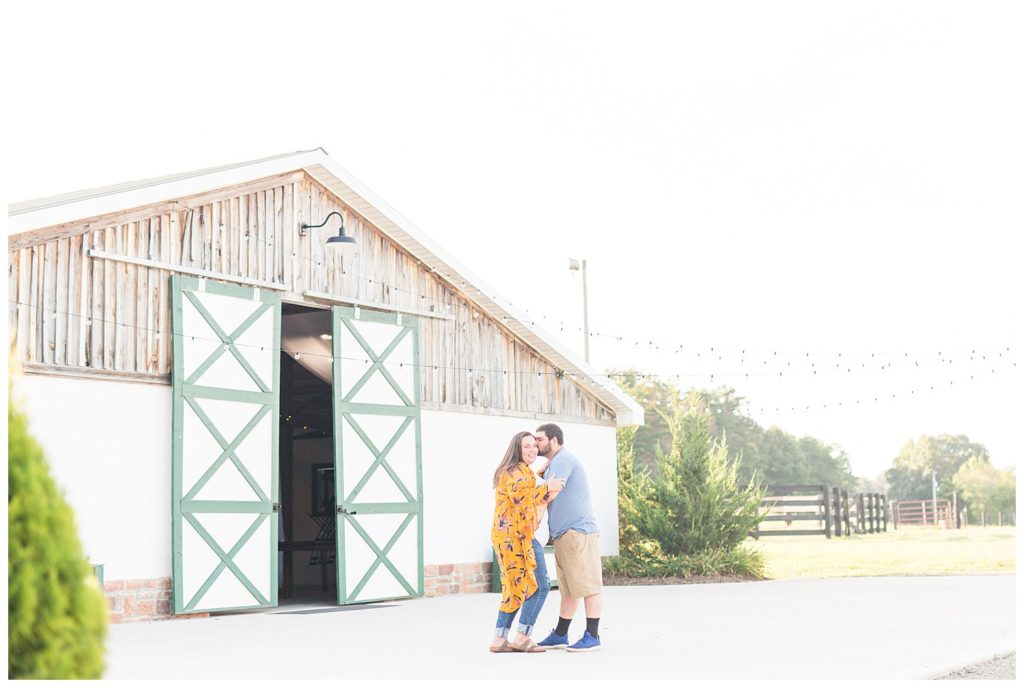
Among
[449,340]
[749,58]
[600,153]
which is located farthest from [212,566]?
[600,153]

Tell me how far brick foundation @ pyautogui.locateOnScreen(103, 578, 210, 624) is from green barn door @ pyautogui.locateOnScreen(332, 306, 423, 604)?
227 cm

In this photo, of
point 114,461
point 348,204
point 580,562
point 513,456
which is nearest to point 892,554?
point 348,204

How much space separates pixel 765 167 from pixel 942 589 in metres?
8.40

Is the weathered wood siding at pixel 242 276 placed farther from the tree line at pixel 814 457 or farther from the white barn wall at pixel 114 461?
the tree line at pixel 814 457

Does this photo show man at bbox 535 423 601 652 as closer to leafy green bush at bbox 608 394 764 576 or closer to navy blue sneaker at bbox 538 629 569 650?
navy blue sneaker at bbox 538 629 569 650

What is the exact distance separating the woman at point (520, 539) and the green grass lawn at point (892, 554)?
8964mm

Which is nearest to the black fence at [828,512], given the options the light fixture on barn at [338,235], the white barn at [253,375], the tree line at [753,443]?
the white barn at [253,375]

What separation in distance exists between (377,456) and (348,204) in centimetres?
284

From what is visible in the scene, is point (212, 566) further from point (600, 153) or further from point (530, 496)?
point (600, 153)

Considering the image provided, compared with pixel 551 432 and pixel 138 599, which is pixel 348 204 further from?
pixel 551 432

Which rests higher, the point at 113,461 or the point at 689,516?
the point at 113,461

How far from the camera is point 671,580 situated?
1723 centimetres

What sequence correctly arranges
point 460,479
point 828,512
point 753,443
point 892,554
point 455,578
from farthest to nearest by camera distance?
point 753,443 → point 828,512 → point 892,554 → point 460,479 → point 455,578

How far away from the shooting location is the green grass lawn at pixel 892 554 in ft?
61.6
